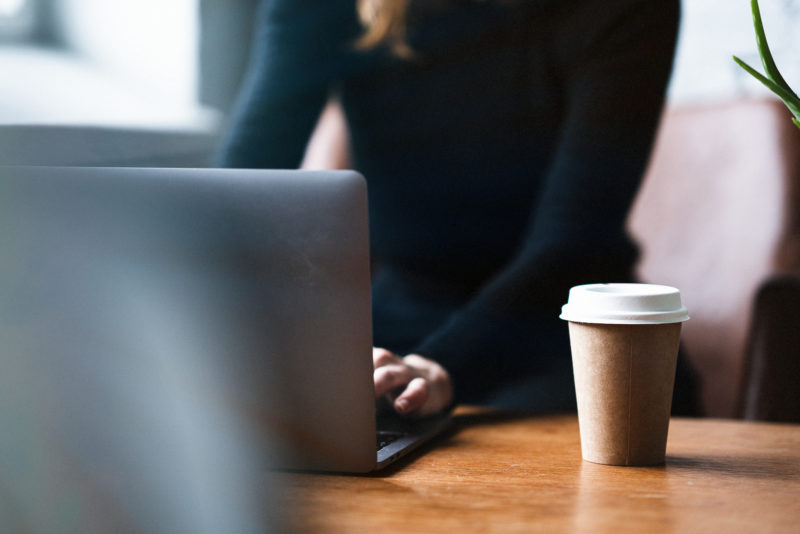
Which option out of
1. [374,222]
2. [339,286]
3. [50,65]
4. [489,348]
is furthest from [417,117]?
[50,65]

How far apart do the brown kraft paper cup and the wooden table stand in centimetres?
2

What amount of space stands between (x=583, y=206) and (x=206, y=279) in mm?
526

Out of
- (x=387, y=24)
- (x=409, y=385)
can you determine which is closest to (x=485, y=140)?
(x=387, y=24)

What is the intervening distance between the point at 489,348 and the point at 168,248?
0.42 meters

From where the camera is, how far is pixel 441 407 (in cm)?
71

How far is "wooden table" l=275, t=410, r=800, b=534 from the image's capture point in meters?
0.44

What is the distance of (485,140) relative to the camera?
45.6 inches

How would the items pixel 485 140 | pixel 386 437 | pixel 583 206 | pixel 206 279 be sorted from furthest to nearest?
1. pixel 485 140
2. pixel 583 206
3. pixel 386 437
4. pixel 206 279

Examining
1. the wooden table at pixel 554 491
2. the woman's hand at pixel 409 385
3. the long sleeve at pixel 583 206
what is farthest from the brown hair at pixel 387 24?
the wooden table at pixel 554 491

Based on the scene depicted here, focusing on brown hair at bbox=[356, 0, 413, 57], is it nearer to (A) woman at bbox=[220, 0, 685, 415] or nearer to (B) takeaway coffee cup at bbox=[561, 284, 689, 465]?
(A) woman at bbox=[220, 0, 685, 415]

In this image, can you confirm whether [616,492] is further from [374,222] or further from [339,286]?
[374,222]

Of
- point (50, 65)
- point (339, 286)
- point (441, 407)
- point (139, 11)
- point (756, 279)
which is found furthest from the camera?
point (139, 11)

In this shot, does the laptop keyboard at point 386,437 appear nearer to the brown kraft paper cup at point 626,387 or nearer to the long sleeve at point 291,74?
the brown kraft paper cup at point 626,387

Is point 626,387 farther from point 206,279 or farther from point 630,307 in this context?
point 206,279
